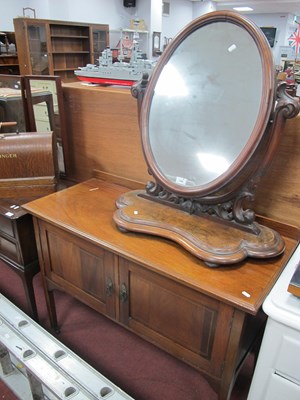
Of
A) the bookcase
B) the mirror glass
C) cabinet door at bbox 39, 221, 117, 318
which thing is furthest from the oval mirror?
the bookcase

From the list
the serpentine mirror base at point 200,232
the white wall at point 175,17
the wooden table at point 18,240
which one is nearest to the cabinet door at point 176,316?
the serpentine mirror base at point 200,232

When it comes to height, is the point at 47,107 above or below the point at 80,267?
above

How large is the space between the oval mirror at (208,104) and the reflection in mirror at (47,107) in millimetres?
586

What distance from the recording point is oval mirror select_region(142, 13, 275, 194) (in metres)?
0.82

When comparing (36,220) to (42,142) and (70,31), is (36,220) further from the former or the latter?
(70,31)

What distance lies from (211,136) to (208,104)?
0.10 meters

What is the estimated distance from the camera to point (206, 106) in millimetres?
935

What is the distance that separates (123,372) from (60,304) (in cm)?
54

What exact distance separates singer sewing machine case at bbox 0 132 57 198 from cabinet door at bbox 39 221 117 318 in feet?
0.86

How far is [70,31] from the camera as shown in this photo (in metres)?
5.30

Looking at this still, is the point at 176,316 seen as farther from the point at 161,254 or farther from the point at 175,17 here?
the point at 175,17

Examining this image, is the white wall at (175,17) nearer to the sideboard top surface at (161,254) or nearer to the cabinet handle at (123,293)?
the sideboard top surface at (161,254)

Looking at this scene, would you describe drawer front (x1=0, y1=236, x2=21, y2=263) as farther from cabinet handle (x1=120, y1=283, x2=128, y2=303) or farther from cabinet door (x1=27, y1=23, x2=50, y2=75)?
cabinet door (x1=27, y1=23, x2=50, y2=75)

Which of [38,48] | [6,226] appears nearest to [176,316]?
[6,226]
